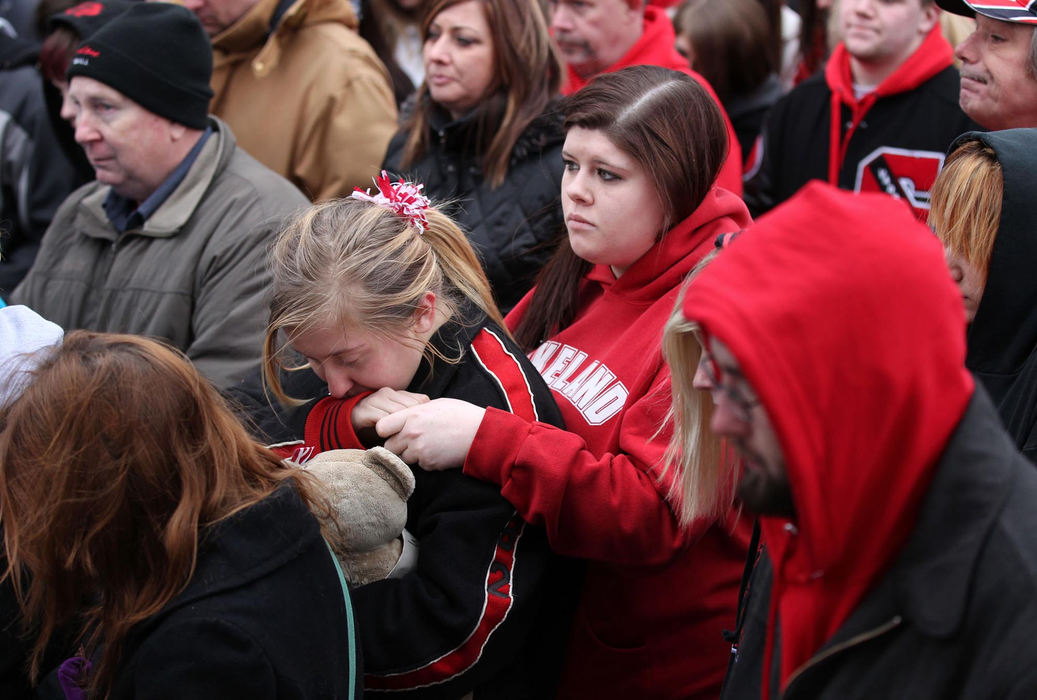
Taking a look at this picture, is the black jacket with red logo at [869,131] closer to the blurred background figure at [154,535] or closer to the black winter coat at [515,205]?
the black winter coat at [515,205]

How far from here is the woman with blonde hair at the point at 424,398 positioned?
1937 mm

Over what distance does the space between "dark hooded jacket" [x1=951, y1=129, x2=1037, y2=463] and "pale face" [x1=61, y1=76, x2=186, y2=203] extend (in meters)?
2.30

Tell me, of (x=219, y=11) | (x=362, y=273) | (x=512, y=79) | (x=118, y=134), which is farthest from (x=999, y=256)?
(x=219, y=11)

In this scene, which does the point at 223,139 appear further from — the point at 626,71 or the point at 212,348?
the point at 626,71

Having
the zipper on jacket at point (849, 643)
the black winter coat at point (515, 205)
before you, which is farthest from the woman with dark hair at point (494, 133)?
the zipper on jacket at point (849, 643)

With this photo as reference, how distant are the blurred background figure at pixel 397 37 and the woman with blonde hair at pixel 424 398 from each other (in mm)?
2589

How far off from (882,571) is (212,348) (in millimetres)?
2148

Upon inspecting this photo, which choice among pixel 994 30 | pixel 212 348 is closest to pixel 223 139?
pixel 212 348

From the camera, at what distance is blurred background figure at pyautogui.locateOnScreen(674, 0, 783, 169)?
4.91 meters

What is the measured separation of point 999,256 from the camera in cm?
209

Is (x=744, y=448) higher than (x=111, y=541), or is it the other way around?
(x=744, y=448)

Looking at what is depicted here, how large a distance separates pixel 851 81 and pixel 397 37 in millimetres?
2006

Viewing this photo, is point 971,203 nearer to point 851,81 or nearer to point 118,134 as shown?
point 851,81

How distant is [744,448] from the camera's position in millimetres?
1379
